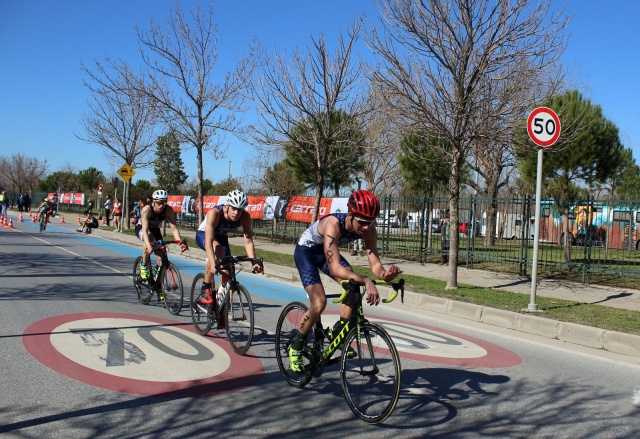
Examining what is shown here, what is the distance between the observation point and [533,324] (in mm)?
8758

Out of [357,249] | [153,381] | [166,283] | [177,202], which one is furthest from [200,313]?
[177,202]

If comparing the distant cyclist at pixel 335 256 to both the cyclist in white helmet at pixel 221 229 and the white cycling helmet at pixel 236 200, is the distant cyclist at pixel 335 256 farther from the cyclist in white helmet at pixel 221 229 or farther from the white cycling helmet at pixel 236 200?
the white cycling helmet at pixel 236 200

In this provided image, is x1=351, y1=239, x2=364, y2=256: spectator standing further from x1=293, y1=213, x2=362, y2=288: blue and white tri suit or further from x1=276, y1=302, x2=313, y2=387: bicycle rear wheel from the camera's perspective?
x1=293, y1=213, x2=362, y2=288: blue and white tri suit

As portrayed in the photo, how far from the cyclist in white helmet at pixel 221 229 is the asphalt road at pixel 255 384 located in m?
0.76

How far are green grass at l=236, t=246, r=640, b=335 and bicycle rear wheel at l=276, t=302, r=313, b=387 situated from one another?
5.13 meters

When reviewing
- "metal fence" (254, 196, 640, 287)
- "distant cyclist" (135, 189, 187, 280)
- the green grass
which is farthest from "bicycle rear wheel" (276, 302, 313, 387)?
"metal fence" (254, 196, 640, 287)

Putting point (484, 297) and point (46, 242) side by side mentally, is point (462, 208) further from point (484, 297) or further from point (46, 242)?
point (46, 242)

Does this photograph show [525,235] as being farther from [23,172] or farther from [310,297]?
[23,172]

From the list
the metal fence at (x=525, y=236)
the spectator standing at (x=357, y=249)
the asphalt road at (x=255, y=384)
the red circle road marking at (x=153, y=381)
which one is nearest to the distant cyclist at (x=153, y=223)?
the asphalt road at (x=255, y=384)

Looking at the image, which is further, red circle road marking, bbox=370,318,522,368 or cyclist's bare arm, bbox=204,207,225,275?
cyclist's bare arm, bbox=204,207,225,275

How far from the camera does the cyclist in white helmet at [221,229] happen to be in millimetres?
6672

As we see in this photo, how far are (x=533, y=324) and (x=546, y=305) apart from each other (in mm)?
1695

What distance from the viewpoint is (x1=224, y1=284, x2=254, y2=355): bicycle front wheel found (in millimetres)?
6270

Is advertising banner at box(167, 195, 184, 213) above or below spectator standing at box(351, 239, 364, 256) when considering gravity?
above
